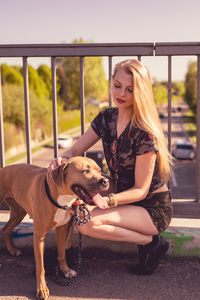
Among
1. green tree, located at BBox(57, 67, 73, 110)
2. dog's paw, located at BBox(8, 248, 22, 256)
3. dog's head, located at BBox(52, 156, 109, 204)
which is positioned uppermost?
green tree, located at BBox(57, 67, 73, 110)

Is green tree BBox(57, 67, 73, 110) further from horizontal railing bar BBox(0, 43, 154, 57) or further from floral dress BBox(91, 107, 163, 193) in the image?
floral dress BBox(91, 107, 163, 193)

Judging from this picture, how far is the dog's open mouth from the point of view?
2098 mm

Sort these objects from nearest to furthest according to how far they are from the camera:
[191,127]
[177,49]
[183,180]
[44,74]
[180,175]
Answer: [177,49] < [183,180] < [180,175] < [44,74] < [191,127]

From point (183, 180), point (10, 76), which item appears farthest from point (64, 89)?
point (183, 180)

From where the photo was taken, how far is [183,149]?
117ft

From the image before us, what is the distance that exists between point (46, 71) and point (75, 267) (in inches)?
1937

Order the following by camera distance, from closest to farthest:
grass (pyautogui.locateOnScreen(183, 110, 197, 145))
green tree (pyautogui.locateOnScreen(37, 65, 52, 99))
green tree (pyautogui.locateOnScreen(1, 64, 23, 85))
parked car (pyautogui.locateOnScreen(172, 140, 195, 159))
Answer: parked car (pyautogui.locateOnScreen(172, 140, 195, 159)) → green tree (pyautogui.locateOnScreen(1, 64, 23, 85)) → green tree (pyautogui.locateOnScreen(37, 65, 52, 99)) → grass (pyautogui.locateOnScreen(183, 110, 197, 145))

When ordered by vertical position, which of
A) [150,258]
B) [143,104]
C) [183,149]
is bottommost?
[183,149]

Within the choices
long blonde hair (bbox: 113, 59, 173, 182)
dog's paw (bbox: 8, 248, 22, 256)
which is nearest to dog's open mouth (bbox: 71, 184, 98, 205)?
long blonde hair (bbox: 113, 59, 173, 182)

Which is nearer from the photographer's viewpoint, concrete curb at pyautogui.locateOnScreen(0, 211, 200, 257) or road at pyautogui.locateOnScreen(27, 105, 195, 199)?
concrete curb at pyautogui.locateOnScreen(0, 211, 200, 257)

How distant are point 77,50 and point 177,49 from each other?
79 cm

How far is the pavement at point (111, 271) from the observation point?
2180mm

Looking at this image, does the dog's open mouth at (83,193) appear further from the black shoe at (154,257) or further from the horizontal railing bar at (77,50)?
the horizontal railing bar at (77,50)

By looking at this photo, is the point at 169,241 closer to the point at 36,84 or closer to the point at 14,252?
the point at 14,252
